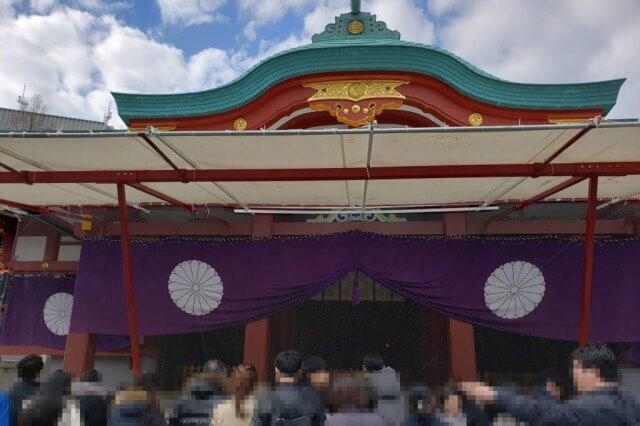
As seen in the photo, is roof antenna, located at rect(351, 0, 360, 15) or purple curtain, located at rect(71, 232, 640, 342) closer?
purple curtain, located at rect(71, 232, 640, 342)

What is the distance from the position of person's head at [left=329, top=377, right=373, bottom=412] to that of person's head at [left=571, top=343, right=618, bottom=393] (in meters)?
1.33

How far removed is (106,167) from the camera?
3662mm

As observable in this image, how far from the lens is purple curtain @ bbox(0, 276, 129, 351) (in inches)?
258

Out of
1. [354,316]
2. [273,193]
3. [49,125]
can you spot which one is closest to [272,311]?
[273,193]

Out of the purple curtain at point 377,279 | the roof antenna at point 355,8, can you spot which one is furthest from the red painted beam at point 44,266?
the roof antenna at point 355,8

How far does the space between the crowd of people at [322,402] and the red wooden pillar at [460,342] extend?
2.03 m

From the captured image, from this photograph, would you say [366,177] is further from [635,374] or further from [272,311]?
[635,374]

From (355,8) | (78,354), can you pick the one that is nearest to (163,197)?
(78,354)

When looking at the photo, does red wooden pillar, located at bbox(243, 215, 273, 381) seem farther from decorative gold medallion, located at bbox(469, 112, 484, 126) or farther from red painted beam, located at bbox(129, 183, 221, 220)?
decorative gold medallion, located at bbox(469, 112, 484, 126)

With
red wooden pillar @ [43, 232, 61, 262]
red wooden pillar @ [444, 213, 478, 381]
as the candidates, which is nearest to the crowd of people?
red wooden pillar @ [444, 213, 478, 381]

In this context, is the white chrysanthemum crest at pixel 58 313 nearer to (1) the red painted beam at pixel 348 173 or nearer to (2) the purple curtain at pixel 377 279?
(2) the purple curtain at pixel 377 279

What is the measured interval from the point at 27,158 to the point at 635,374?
7.01 metres

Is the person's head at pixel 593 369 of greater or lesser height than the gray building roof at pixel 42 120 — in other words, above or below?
below

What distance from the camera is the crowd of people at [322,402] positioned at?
2.62 metres
